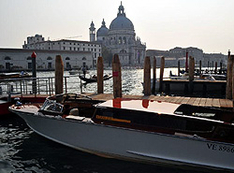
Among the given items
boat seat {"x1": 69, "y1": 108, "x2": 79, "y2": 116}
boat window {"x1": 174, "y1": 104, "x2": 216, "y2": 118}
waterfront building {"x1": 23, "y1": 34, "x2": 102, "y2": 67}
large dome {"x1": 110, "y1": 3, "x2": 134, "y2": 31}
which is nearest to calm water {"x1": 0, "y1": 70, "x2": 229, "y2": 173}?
boat seat {"x1": 69, "y1": 108, "x2": 79, "y2": 116}

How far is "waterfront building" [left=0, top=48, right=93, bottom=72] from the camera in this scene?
6444cm

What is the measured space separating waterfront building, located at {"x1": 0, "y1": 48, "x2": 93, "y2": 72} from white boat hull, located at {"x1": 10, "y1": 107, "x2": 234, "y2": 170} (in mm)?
59693

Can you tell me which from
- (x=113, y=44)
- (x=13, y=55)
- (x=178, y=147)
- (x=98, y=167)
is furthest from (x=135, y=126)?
(x=113, y=44)

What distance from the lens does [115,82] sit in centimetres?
1124

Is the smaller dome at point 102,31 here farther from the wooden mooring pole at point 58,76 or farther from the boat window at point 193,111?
the boat window at point 193,111

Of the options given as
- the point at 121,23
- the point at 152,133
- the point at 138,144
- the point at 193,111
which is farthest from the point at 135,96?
the point at 121,23

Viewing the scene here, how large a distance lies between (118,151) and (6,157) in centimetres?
341

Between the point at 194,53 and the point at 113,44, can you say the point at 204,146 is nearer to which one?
the point at 113,44

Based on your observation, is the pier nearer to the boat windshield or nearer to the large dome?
the boat windshield

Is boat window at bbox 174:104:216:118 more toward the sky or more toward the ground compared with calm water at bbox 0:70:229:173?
more toward the sky

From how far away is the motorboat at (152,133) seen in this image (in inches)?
207

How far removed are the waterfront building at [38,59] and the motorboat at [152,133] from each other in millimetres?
59997

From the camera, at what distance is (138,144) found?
587cm

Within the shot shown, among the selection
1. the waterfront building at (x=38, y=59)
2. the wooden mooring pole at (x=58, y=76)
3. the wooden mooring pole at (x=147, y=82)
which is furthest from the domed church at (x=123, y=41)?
the wooden mooring pole at (x=58, y=76)
